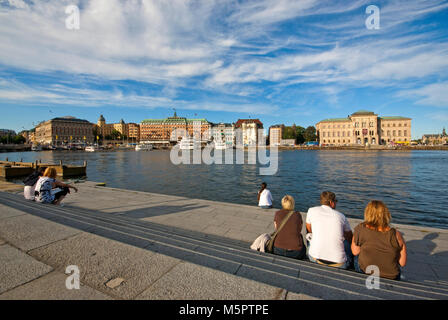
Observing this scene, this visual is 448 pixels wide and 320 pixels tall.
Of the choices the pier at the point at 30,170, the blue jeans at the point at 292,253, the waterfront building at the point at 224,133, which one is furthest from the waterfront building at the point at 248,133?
the blue jeans at the point at 292,253

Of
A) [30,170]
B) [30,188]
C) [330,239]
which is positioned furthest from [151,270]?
[30,170]

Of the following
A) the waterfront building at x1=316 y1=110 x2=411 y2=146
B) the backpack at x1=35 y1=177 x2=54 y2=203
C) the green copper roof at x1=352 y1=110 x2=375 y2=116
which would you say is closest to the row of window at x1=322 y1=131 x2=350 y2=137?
the waterfront building at x1=316 y1=110 x2=411 y2=146

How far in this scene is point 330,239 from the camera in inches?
152

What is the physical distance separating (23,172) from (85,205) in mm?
27309

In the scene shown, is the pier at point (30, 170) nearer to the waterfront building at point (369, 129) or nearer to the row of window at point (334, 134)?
the waterfront building at point (369, 129)

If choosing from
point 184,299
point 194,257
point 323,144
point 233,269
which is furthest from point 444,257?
point 323,144

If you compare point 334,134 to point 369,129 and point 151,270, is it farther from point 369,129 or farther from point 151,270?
point 151,270

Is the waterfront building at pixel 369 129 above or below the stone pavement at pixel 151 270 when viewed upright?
above

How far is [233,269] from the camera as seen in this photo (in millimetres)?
2793

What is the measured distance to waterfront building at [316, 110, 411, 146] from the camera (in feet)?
440

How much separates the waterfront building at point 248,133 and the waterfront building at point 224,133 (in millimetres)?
5216

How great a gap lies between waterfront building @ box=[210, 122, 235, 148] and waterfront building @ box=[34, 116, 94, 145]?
89.6 metres

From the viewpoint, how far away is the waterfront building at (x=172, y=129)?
586 ft

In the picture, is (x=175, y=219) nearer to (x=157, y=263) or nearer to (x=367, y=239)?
(x=157, y=263)
